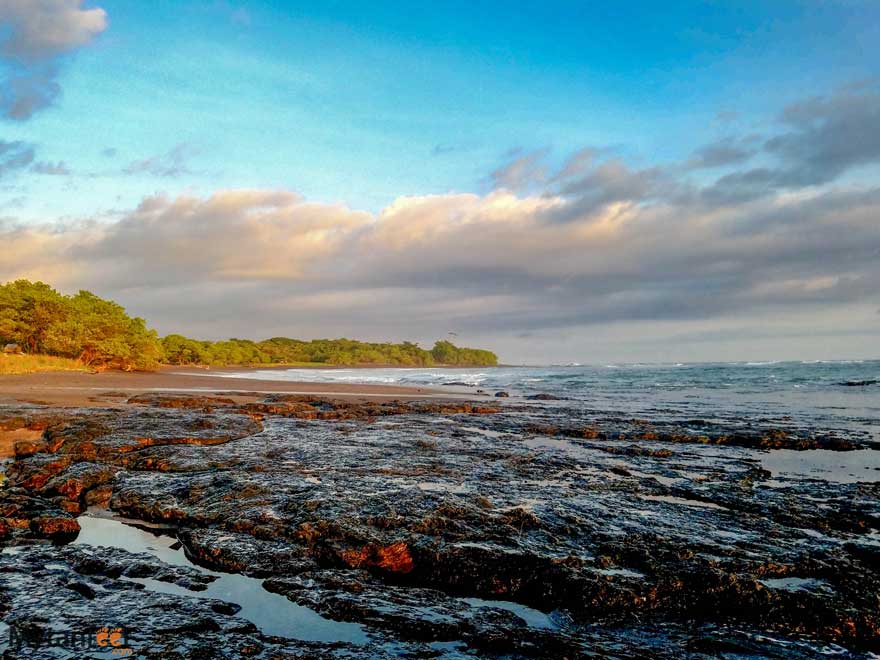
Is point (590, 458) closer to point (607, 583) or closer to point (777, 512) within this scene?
point (777, 512)

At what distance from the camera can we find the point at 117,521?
698 cm

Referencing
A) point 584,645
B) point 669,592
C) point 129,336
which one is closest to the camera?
point 584,645

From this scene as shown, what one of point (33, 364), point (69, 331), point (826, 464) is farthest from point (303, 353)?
point (826, 464)

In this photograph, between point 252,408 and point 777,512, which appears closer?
point 777,512

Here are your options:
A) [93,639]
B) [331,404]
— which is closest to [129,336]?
[331,404]

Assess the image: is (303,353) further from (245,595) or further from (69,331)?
(245,595)

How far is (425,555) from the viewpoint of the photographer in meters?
5.65

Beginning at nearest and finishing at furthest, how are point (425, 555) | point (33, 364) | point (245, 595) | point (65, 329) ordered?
point (245, 595) → point (425, 555) → point (33, 364) → point (65, 329)

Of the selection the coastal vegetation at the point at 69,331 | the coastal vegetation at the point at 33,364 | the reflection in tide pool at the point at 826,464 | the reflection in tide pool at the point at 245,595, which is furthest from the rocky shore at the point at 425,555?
the coastal vegetation at the point at 69,331

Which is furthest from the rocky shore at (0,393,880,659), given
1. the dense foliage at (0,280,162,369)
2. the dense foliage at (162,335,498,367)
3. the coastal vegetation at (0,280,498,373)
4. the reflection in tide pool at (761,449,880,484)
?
the dense foliage at (162,335,498,367)

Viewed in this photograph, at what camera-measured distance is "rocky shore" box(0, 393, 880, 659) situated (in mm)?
4070

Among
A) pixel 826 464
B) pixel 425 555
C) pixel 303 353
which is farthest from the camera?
pixel 303 353

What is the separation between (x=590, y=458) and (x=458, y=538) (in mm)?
7487

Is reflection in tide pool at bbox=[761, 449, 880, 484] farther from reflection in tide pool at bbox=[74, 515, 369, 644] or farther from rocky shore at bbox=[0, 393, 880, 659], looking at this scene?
reflection in tide pool at bbox=[74, 515, 369, 644]
